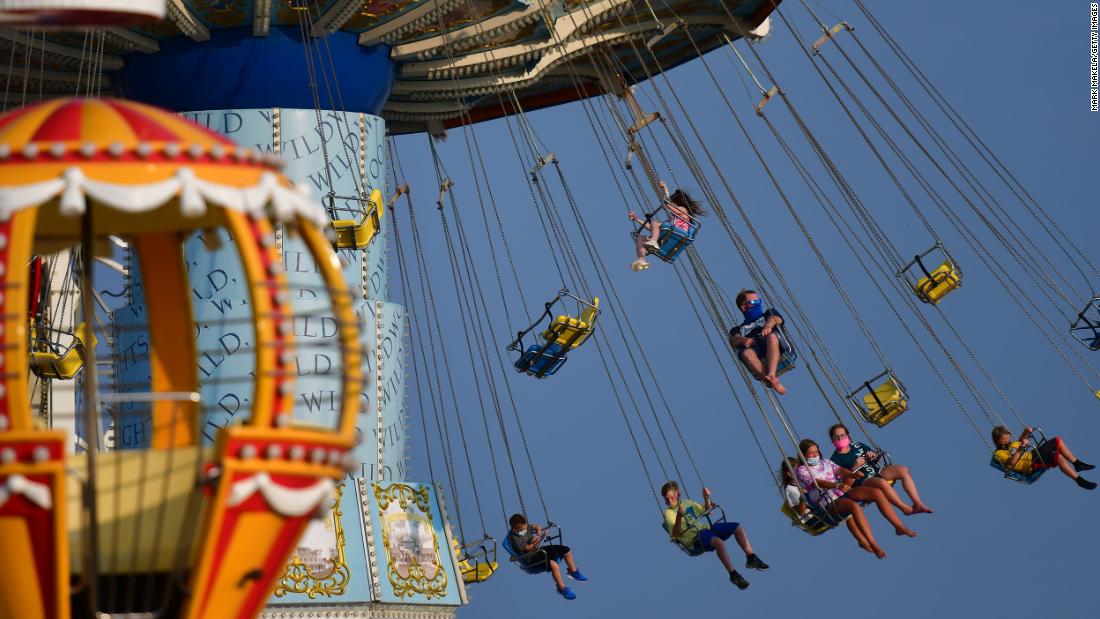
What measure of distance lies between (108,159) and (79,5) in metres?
0.93

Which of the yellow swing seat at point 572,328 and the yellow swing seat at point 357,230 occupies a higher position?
the yellow swing seat at point 357,230

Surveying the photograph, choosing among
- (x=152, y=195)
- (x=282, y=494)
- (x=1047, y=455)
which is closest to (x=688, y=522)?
(x=1047, y=455)

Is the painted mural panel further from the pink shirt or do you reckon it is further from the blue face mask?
the pink shirt

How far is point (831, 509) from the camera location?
18.5 m

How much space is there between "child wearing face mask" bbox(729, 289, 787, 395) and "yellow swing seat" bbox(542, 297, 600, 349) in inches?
59.2

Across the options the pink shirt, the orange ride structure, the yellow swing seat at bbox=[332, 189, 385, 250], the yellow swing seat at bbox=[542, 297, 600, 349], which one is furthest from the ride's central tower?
the orange ride structure

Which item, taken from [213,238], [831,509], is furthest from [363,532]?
[213,238]

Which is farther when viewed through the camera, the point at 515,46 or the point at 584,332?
the point at 515,46

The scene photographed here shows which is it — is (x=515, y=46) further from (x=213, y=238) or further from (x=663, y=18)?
(x=213, y=238)

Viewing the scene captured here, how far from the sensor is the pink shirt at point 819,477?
18344mm

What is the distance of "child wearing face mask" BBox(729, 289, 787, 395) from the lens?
64.6ft

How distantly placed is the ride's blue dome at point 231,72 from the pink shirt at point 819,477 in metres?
6.54

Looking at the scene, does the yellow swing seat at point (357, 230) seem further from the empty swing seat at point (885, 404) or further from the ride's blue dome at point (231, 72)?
the empty swing seat at point (885, 404)

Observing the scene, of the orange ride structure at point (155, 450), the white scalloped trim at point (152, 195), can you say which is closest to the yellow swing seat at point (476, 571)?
the orange ride structure at point (155, 450)
